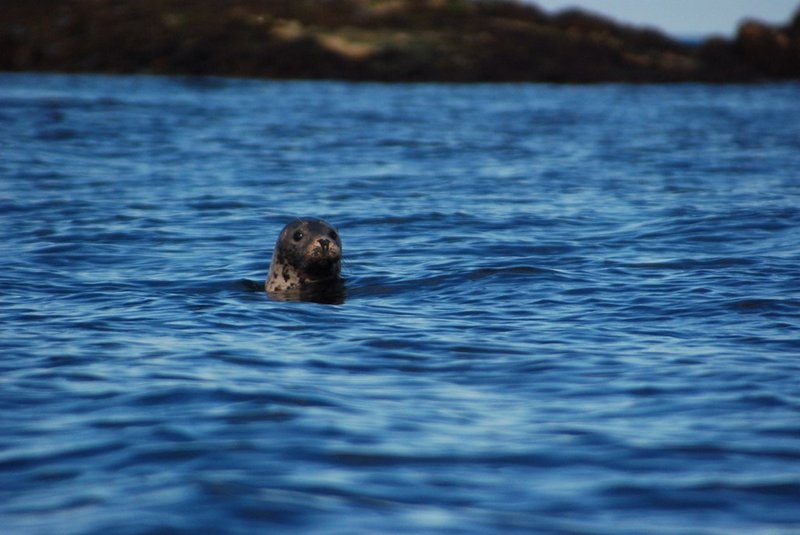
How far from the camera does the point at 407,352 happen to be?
33.9 ft

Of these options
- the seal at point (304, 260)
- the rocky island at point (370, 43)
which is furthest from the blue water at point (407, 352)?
the rocky island at point (370, 43)

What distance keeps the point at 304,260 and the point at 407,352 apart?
3.62 meters

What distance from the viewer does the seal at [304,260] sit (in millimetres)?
13641

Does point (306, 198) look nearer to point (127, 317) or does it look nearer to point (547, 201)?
point (547, 201)

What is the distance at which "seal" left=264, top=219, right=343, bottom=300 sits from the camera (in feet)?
44.8

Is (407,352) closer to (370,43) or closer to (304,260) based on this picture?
(304,260)

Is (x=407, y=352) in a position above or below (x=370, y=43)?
below

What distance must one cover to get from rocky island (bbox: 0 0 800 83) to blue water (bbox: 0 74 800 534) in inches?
1247

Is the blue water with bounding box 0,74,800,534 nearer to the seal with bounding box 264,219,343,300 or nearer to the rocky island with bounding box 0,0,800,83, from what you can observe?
the seal with bounding box 264,219,343,300

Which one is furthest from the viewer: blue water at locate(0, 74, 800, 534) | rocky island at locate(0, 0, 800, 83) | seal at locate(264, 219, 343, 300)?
rocky island at locate(0, 0, 800, 83)

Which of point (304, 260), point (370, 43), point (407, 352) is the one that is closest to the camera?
point (407, 352)

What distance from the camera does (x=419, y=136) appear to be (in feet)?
108

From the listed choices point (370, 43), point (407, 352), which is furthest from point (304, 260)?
point (370, 43)

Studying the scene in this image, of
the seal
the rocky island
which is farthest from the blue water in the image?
the rocky island
